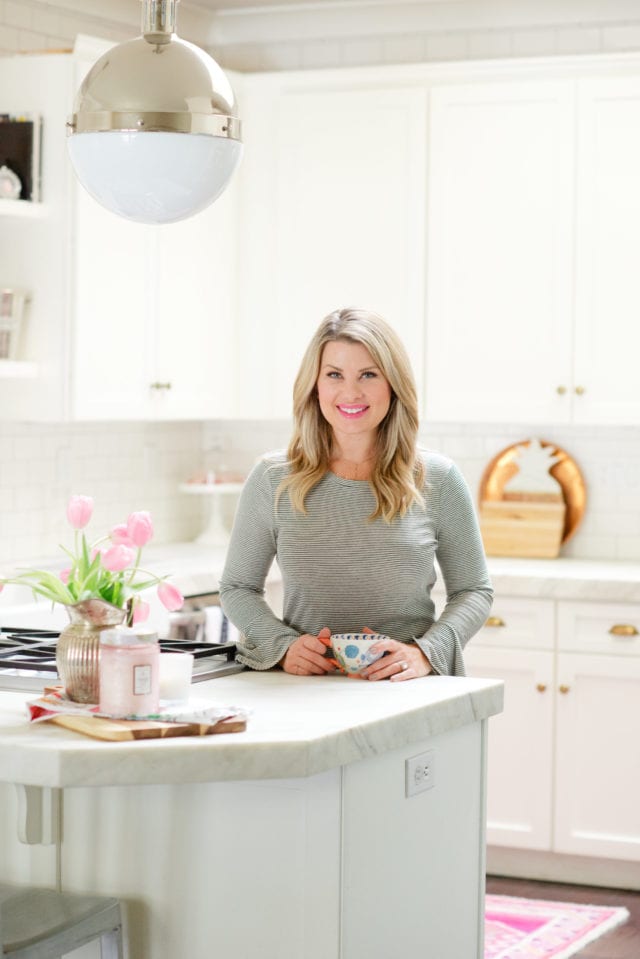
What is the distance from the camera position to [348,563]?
118 inches

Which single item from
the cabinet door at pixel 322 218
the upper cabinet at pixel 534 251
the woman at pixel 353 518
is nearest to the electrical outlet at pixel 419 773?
the woman at pixel 353 518

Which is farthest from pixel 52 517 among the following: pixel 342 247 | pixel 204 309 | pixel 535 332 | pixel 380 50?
pixel 380 50

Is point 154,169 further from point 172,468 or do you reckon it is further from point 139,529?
point 172,468

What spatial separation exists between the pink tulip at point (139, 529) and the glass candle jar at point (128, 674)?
0.18 m

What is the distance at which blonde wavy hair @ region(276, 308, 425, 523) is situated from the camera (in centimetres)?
300

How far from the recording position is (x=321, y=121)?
5.07m

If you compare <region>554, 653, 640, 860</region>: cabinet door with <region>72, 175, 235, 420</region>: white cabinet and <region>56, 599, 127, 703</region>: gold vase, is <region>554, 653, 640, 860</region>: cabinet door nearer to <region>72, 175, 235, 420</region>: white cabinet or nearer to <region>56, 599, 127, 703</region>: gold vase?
<region>72, 175, 235, 420</region>: white cabinet

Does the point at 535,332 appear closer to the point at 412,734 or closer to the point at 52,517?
the point at 52,517

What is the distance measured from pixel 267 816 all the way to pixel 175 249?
284 centimetres

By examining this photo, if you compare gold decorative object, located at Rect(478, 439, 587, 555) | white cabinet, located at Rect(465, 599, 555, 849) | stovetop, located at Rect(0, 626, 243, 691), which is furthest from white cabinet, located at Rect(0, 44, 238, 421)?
stovetop, located at Rect(0, 626, 243, 691)

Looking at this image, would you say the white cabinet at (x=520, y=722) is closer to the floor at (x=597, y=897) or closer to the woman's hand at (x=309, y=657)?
the floor at (x=597, y=897)

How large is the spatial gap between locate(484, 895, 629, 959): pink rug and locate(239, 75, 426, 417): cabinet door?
1.73m

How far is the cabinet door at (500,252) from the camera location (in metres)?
4.84

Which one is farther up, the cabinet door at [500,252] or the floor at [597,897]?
the cabinet door at [500,252]
